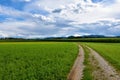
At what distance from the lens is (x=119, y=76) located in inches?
677

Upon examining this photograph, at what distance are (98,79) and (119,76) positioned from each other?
192 cm

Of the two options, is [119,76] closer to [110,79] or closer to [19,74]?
[110,79]

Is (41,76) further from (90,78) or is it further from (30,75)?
(90,78)

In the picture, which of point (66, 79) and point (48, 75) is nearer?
point (66, 79)

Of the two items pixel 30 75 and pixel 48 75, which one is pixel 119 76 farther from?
pixel 30 75

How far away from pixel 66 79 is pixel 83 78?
1318 millimetres

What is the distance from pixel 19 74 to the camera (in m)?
19.3

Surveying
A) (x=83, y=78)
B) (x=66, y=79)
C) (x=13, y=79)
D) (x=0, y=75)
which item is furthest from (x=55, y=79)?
(x=0, y=75)

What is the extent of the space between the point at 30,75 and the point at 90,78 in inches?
203

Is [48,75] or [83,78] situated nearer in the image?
[83,78]

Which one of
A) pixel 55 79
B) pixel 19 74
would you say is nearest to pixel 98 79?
pixel 55 79

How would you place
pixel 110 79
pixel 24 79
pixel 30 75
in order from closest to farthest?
1. pixel 110 79
2. pixel 24 79
3. pixel 30 75

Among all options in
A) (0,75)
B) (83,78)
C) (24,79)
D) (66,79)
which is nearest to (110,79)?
(83,78)

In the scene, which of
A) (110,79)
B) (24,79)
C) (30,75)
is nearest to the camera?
(110,79)
